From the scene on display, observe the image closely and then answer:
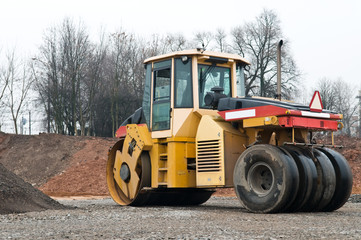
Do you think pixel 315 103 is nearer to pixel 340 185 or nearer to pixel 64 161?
pixel 340 185

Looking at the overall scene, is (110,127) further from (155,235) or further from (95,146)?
(155,235)

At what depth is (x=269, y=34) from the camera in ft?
151

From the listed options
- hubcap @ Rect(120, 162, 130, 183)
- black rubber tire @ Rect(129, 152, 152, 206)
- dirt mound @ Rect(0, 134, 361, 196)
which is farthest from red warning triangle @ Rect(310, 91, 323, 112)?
dirt mound @ Rect(0, 134, 361, 196)

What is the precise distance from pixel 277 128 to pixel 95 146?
21533 mm

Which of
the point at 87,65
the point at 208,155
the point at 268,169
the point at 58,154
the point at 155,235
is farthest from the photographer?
the point at 87,65

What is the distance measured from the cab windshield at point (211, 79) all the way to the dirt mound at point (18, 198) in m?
3.99

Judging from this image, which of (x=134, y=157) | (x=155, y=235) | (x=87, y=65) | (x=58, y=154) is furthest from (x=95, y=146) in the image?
(x=155, y=235)

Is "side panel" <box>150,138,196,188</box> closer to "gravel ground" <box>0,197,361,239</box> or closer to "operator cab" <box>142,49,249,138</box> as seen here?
"operator cab" <box>142,49,249,138</box>

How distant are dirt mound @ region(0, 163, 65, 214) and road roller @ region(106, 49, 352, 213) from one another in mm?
1973

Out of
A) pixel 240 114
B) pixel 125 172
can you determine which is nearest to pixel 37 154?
pixel 125 172

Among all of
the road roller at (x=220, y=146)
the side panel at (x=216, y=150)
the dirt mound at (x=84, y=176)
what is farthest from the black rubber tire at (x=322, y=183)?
the dirt mound at (x=84, y=176)

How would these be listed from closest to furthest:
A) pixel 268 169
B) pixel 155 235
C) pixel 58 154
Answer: pixel 155 235, pixel 268 169, pixel 58 154

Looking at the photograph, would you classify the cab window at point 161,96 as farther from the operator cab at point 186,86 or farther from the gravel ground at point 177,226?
the gravel ground at point 177,226

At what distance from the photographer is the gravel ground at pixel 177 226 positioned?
7.17 metres
